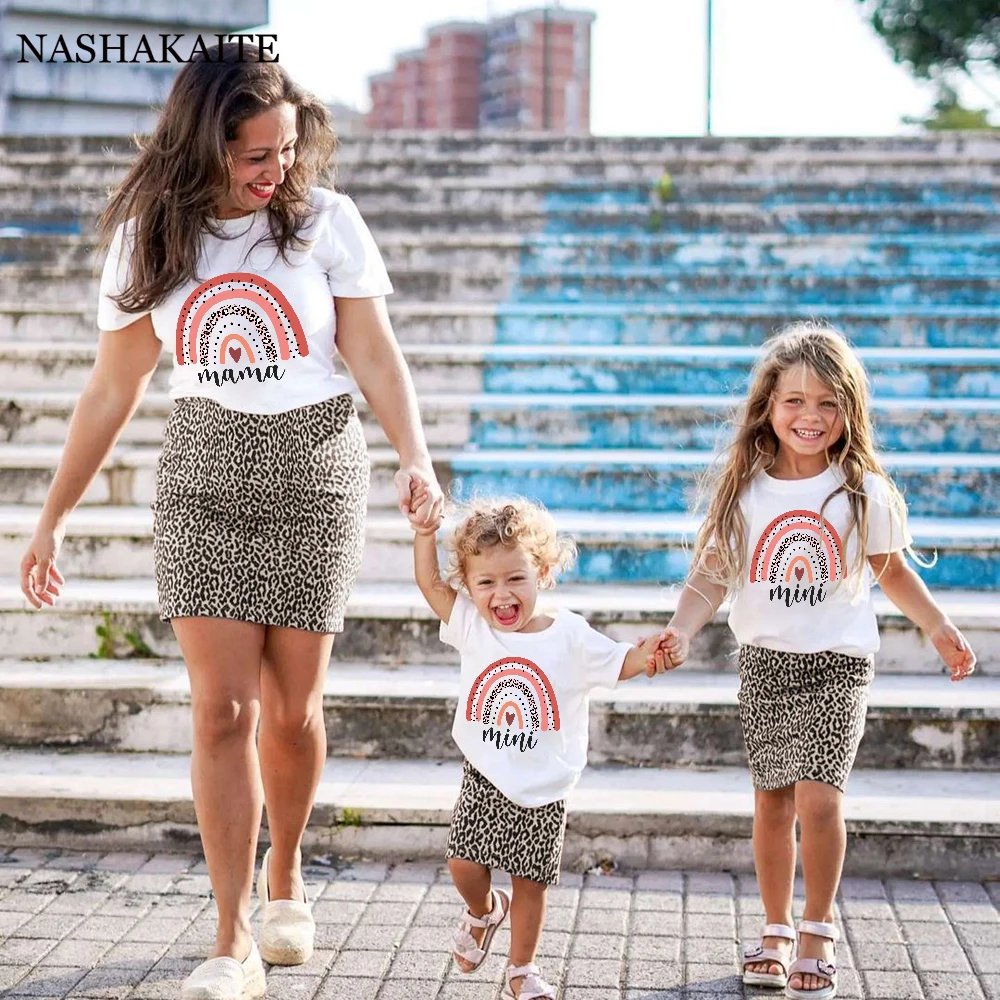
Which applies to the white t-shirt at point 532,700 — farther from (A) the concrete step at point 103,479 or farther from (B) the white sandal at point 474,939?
(A) the concrete step at point 103,479

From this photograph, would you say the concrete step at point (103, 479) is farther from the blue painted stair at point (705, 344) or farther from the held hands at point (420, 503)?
the held hands at point (420, 503)

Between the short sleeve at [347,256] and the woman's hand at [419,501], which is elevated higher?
the short sleeve at [347,256]

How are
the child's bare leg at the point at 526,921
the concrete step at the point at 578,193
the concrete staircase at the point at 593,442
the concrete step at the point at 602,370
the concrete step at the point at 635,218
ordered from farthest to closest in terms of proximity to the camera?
the concrete step at the point at 578,193, the concrete step at the point at 635,218, the concrete step at the point at 602,370, the concrete staircase at the point at 593,442, the child's bare leg at the point at 526,921

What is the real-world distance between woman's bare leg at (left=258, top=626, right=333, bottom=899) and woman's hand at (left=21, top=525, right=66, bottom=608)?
1.56ft

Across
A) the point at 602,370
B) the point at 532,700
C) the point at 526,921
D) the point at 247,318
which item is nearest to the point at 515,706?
the point at 532,700

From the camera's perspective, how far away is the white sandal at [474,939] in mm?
2930

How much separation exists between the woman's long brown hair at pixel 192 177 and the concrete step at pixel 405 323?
3.61 m

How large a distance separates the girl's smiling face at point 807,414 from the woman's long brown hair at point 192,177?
1.08m

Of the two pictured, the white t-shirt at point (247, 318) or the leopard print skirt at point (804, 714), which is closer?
the white t-shirt at point (247, 318)

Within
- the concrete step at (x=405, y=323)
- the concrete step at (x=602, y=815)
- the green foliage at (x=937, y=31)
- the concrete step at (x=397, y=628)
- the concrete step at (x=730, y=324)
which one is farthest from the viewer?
the green foliage at (x=937, y=31)

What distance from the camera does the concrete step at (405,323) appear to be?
6.59 metres

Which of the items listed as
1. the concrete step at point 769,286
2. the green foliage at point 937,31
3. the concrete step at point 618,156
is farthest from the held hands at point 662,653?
the green foliage at point 937,31

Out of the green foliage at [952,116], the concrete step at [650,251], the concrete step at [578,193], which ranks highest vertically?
the green foliage at [952,116]

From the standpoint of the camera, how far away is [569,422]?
19.1 ft
